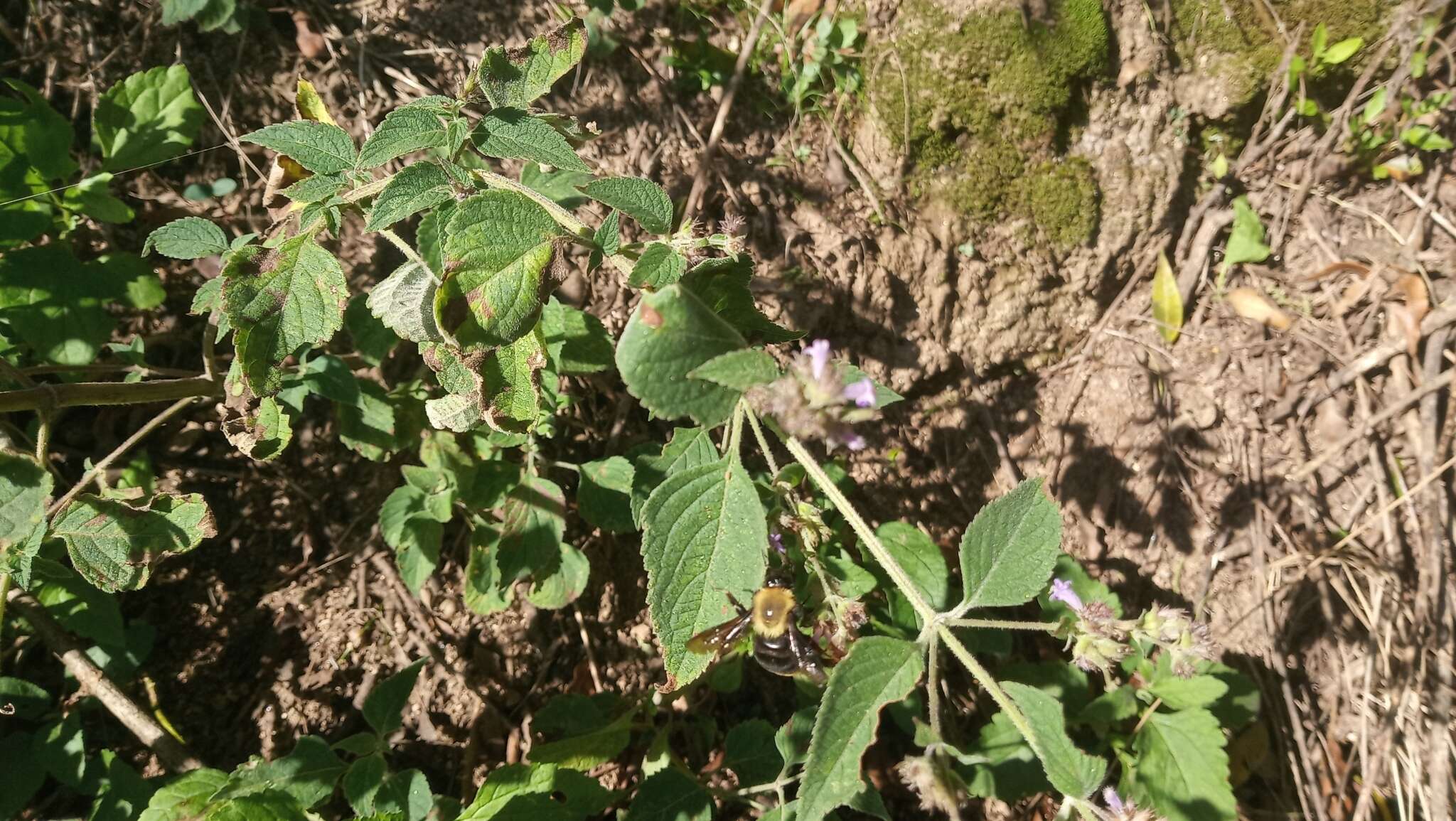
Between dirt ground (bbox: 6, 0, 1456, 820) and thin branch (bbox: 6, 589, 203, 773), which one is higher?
dirt ground (bbox: 6, 0, 1456, 820)

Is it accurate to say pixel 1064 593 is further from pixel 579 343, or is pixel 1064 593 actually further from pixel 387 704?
pixel 387 704

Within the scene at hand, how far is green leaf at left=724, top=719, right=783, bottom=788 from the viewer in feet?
7.07

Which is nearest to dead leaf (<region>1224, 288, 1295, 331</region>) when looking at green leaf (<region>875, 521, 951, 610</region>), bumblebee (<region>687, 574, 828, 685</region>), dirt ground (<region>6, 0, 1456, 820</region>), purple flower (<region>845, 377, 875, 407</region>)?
dirt ground (<region>6, 0, 1456, 820</region>)

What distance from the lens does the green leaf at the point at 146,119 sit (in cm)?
211

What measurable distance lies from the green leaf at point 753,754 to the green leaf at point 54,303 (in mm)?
1845

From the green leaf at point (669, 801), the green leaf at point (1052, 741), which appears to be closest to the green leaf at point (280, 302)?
the green leaf at point (669, 801)

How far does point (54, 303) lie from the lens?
6.36 feet

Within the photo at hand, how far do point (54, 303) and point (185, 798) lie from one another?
1170 mm

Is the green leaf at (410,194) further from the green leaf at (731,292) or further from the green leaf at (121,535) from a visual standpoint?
the green leaf at (121,535)

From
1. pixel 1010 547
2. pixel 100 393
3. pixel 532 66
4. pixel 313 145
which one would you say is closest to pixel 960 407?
pixel 1010 547

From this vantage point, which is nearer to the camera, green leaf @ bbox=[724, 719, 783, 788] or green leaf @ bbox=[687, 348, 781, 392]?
green leaf @ bbox=[687, 348, 781, 392]

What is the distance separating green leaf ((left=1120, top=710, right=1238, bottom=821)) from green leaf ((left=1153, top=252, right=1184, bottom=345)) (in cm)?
124

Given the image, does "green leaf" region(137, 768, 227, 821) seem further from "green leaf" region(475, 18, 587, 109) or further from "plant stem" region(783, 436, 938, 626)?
"green leaf" region(475, 18, 587, 109)

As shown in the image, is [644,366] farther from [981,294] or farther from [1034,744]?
[981,294]
